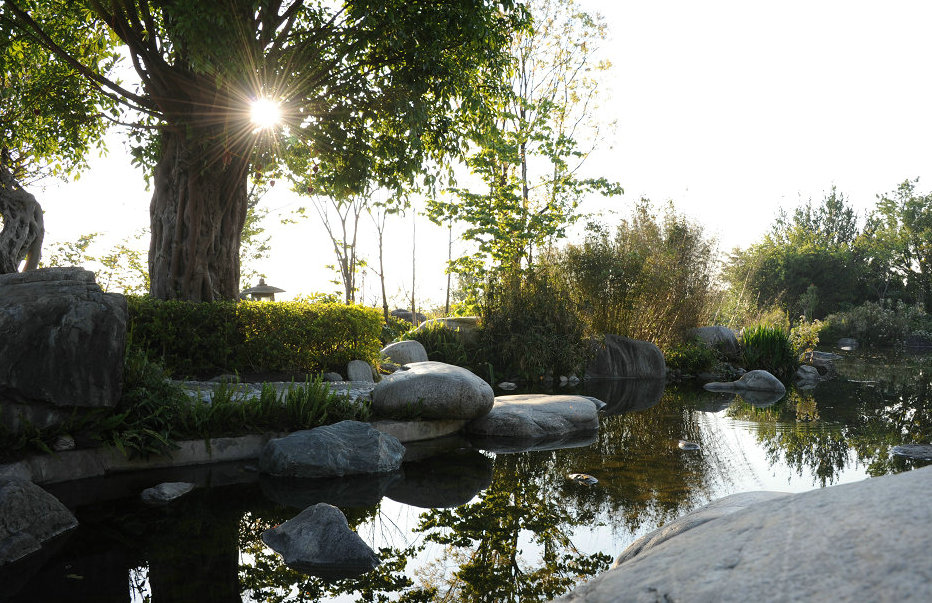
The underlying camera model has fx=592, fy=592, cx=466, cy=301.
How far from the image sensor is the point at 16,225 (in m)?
10.5

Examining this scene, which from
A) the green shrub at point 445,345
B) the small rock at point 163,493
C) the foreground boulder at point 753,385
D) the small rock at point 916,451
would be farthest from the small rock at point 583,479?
the foreground boulder at point 753,385

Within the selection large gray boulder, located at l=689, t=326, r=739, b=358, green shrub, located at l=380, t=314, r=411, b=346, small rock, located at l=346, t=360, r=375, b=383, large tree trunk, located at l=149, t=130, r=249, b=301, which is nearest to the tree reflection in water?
large gray boulder, located at l=689, t=326, r=739, b=358

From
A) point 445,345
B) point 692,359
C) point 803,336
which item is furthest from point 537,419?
point 803,336

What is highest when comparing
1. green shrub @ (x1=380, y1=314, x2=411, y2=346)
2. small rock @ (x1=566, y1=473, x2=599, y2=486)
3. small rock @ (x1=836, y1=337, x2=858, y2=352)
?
green shrub @ (x1=380, y1=314, x2=411, y2=346)

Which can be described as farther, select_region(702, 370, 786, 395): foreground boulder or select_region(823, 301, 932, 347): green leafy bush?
select_region(823, 301, 932, 347): green leafy bush

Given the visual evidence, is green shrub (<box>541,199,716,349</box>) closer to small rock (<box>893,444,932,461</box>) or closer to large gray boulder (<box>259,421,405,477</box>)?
small rock (<box>893,444,932,461</box>)

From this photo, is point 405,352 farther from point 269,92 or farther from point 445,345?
point 269,92

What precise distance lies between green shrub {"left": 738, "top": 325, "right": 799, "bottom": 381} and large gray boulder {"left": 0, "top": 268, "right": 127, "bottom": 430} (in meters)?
12.9

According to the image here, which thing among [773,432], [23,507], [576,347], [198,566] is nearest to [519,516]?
[198,566]

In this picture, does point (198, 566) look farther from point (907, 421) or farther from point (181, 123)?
Result: point (907, 421)

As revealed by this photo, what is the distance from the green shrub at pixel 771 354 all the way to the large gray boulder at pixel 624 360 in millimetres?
2464

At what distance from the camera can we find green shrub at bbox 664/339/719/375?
523 inches

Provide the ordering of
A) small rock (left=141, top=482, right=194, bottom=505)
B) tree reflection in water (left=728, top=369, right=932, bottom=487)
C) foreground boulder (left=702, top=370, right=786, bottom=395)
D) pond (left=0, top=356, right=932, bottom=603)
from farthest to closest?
foreground boulder (left=702, top=370, right=786, bottom=395) → tree reflection in water (left=728, top=369, right=932, bottom=487) → small rock (left=141, top=482, right=194, bottom=505) → pond (left=0, top=356, right=932, bottom=603)

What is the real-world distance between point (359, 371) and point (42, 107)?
21.8ft
